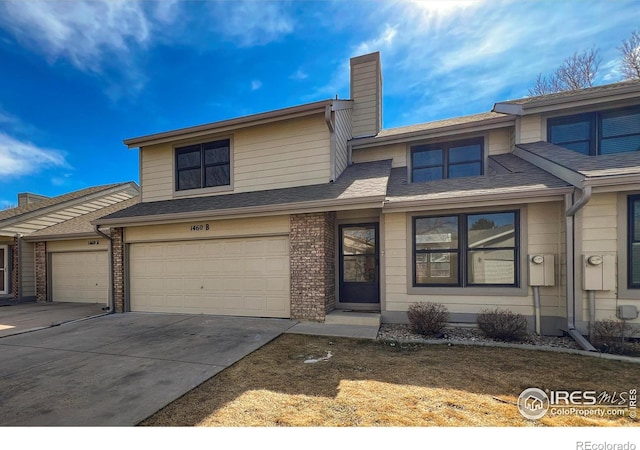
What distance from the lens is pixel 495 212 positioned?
6.66 metres

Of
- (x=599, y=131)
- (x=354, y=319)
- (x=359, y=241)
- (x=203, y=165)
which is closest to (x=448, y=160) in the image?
(x=599, y=131)

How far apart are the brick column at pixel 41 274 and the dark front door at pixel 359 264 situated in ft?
42.1

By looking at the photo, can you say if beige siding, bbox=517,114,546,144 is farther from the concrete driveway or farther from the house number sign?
the house number sign

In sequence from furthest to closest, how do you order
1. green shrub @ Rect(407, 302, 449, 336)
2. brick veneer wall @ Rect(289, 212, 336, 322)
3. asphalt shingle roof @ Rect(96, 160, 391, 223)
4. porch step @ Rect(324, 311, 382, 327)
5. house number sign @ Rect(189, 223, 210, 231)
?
house number sign @ Rect(189, 223, 210, 231)
brick veneer wall @ Rect(289, 212, 336, 322)
asphalt shingle roof @ Rect(96, 160, 391, 223)
porch step @ Rect(324, 311, 382, 327)
green shrub @ Rect(407, 302, 449, 336)

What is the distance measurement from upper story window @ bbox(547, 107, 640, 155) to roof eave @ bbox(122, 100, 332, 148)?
21.0ft

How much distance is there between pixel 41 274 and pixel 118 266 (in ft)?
19.5

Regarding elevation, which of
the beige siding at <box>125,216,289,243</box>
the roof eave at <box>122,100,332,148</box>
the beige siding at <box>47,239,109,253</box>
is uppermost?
the roof eave at <box>122,100,332,148</box>

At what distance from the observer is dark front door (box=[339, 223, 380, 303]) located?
7.90 metres

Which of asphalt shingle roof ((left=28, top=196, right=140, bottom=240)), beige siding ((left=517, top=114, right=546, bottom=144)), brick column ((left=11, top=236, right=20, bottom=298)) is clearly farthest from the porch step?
brick column ((left=11, top=236, right=20, bottom=298))

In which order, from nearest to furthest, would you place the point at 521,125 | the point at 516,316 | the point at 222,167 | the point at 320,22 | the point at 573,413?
the point at 573,413, the point at 516,316, the point at 320,22, the point at 521,125, the point at 222,167

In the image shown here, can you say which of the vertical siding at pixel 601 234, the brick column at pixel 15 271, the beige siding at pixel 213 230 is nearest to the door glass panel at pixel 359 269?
the beige siding at pixel 213 230
